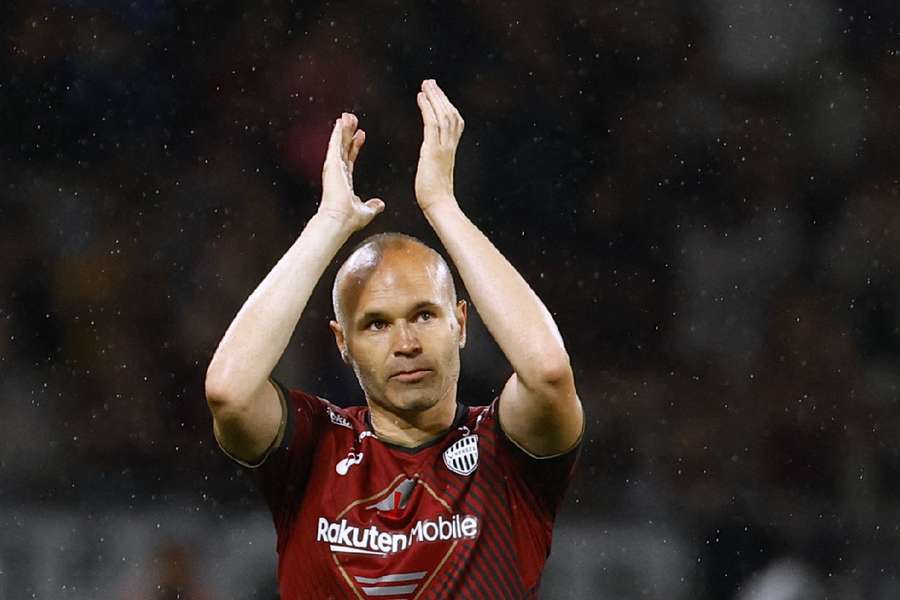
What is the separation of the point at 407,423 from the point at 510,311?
0.32 m

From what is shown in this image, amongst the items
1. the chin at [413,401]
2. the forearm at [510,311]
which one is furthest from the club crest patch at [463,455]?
the forearm at [510,311]

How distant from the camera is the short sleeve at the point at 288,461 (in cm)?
222

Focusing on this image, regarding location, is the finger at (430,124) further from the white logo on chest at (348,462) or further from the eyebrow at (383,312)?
the white logo on chest at (348,462)

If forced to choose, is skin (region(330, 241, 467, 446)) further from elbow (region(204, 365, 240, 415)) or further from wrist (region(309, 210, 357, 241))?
elbow (region(204, 365, 240, 415))

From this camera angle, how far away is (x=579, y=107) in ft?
15.6

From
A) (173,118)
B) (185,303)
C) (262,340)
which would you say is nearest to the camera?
(262,340)

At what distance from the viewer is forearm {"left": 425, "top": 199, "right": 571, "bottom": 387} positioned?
6.89 ft

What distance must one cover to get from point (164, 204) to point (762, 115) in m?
2.12

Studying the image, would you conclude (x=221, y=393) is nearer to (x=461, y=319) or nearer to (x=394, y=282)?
(x=394, y=282)

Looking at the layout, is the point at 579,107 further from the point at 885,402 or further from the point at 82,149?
the point at 82,149

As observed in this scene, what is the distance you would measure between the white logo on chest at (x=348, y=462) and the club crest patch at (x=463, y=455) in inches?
5.8

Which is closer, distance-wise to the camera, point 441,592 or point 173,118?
point 441,592

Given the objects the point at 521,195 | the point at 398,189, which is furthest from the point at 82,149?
the point at 521,195

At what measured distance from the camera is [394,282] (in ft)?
7.42
